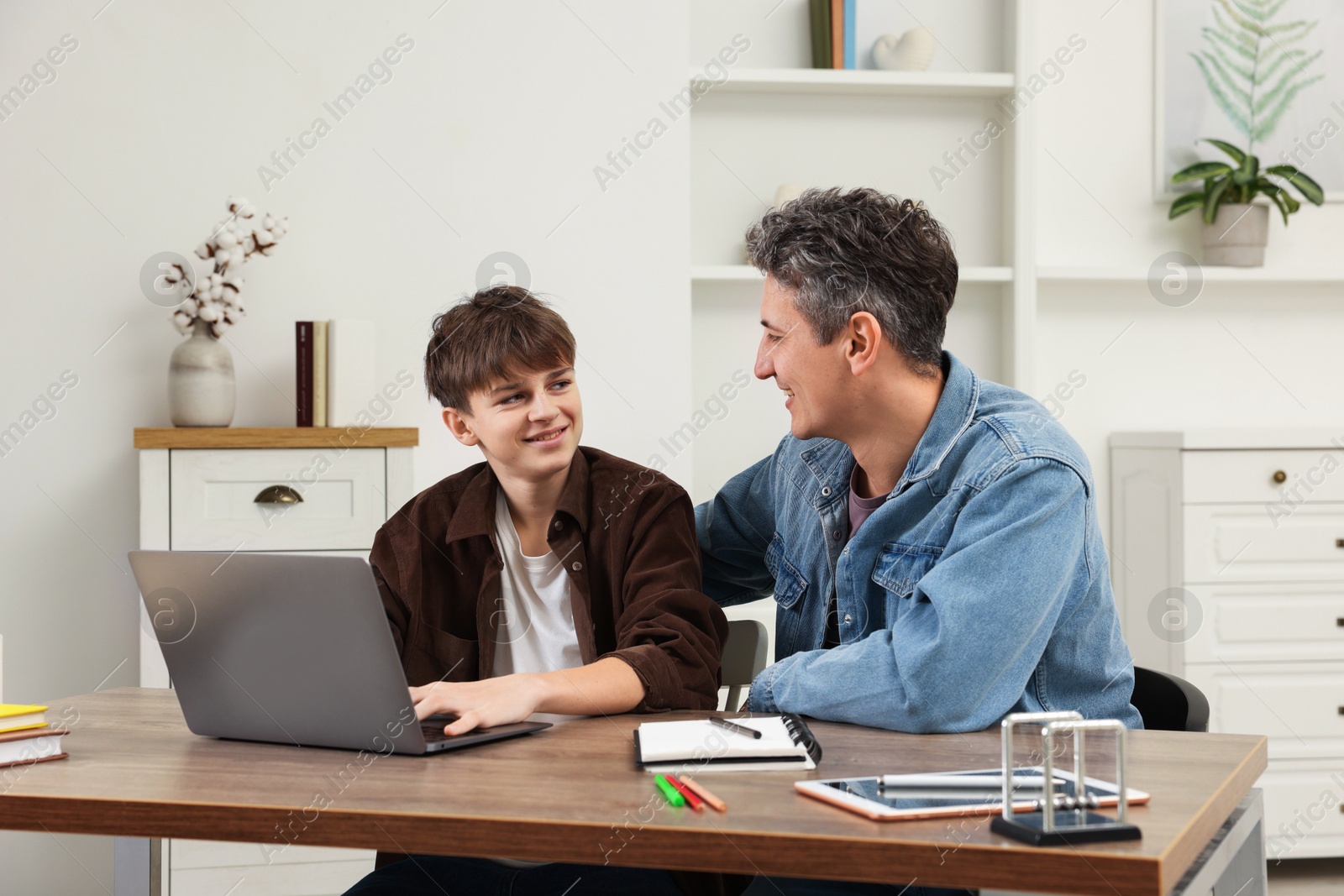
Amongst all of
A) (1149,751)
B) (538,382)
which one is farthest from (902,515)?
(538,382)

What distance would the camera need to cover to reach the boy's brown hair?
62.2 inches

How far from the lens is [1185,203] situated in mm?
3281

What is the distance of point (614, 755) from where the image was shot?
1.07 metres

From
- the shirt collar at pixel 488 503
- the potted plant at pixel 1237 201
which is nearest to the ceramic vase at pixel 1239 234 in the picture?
the potted plant at pixel 1237 201

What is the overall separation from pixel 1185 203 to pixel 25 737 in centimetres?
316

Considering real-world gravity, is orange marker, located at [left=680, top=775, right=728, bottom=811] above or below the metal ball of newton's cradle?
below

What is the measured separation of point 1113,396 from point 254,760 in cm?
288

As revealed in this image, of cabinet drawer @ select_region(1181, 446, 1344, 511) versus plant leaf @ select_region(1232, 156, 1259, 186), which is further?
plant leaf @ select_region(1232, 156, 1259, 186)

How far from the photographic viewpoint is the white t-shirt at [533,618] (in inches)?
62.2

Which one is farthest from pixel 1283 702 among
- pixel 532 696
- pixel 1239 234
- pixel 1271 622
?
pixel 532 696

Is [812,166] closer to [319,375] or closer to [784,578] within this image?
[319,375]

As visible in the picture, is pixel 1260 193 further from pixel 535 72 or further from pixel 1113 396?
pixel 535 72

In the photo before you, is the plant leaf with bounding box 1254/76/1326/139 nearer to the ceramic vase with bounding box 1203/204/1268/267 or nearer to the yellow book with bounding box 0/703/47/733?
the ceramic vase with bounding box 1203/204/1268/267

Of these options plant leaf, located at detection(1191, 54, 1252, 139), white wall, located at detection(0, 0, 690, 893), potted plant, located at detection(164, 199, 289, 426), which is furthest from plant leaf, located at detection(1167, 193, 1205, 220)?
potted plant, located at detection(164, 199, 289, 426)
